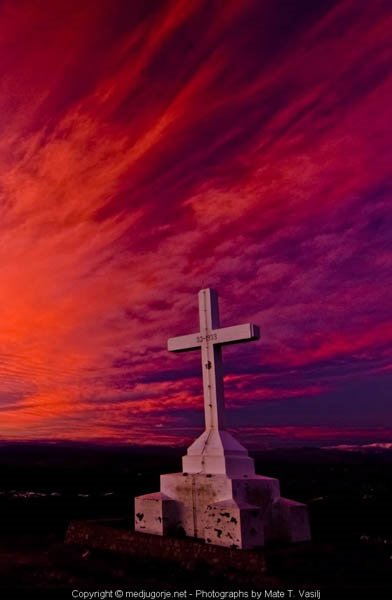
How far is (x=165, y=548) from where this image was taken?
33.2 feet

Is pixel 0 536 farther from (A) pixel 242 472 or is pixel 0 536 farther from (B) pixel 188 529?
(A) pixel 242 472

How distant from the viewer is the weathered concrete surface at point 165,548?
8.84m

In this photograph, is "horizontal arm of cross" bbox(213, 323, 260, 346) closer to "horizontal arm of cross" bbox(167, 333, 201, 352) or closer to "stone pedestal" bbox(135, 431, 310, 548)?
"horizontal arm of cross" bbox(167, 333, 201, 352)

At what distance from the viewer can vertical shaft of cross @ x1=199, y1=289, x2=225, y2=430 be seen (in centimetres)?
1180

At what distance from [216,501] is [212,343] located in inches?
145

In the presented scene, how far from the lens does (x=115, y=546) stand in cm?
1105

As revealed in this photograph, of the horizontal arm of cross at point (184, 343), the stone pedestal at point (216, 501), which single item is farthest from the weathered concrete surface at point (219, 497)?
the horizontal arm of cross at point (184, 343)

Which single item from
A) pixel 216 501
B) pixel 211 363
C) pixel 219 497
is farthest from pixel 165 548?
pixel 211 363

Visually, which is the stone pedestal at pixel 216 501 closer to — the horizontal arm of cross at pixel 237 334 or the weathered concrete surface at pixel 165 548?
the weathered concrete surface at pixel 165 548

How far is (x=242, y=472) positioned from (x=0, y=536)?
7032 millimetres

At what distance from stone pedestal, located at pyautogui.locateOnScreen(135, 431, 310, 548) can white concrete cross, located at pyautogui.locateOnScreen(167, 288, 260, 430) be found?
1.90 ft

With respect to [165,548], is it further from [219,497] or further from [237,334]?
[237,334]

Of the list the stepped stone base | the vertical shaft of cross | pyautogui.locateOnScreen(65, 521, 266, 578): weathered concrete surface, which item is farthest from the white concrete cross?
pyautogui.locateOnScreen(65, 521, 266, 578): weathered concrete surface

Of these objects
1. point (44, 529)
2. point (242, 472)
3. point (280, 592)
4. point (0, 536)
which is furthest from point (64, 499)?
point (280, 592)
